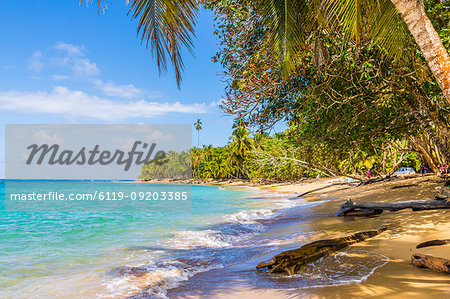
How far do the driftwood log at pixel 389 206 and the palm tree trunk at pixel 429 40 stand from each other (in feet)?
14.9

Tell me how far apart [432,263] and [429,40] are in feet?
8.94

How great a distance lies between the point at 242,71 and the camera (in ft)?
28.0

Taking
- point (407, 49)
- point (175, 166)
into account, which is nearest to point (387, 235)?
point (407, 49)

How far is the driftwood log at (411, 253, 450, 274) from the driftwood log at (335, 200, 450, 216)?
3.78m

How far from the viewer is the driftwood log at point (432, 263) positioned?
145 inches

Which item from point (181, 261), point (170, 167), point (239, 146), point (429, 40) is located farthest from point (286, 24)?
point (170, 167)

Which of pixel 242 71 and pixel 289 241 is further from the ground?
pixel 242 71

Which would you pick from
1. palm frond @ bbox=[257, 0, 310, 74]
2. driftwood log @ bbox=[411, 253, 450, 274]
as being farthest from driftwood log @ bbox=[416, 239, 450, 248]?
palm frond @ bbox=[257, 0, 310, 74]

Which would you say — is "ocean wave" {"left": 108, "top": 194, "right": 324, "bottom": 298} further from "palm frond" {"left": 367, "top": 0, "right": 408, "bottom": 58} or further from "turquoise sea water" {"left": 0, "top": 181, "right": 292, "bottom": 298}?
"palm frond" {"left": 367, "top": 0, "right": 408, "bottom": 58}

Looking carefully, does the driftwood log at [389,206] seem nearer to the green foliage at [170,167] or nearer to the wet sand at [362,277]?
the wet sand at [362,277]

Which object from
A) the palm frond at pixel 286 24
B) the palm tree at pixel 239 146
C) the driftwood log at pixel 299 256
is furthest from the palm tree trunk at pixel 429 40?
the palm tree at pixel 239 146

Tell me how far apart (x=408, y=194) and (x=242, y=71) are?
8.35 metres

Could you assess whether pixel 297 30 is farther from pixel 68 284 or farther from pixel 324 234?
pixel 68 284

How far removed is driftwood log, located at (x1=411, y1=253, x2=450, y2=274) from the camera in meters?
3.69
